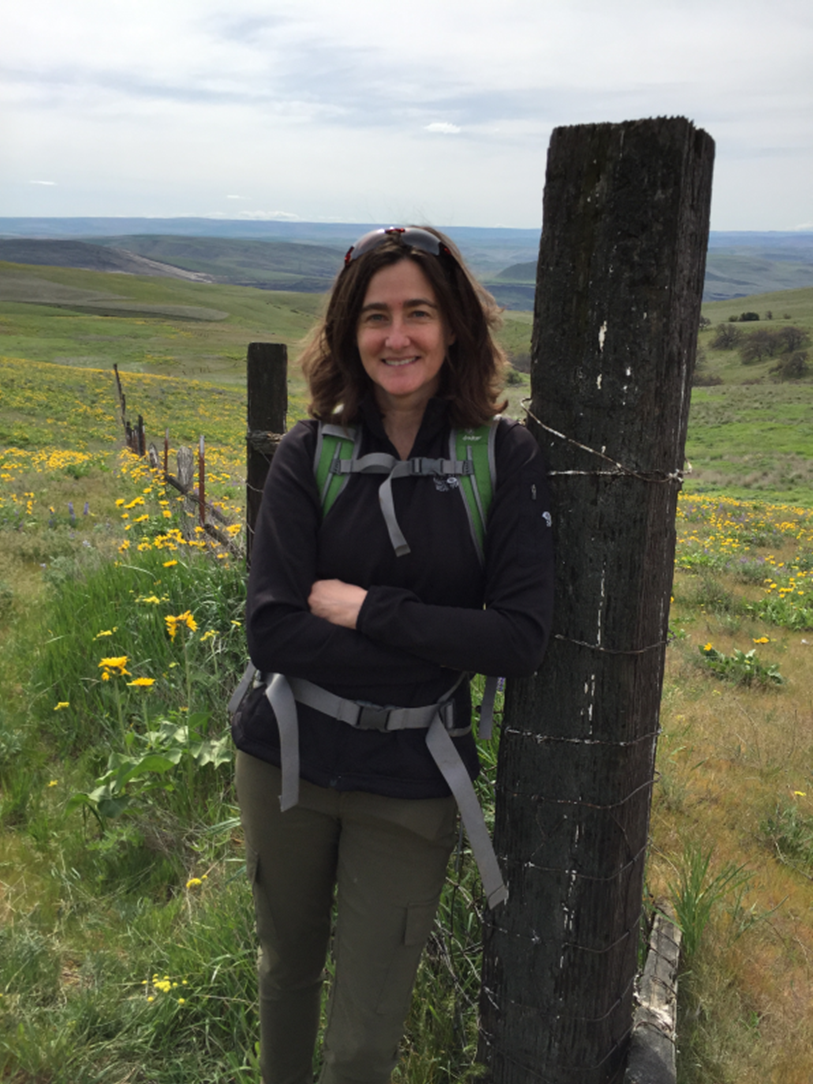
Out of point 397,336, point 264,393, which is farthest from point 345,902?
point 264,393

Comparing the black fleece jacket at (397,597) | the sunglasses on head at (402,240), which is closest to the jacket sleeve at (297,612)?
the black fleece jacket at (397,597)

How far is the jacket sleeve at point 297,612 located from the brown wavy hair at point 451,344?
247mm

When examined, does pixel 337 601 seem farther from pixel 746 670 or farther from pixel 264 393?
pixel 746 670

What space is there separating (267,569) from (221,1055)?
1611 mm

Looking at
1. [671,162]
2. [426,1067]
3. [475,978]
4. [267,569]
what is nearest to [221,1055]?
[426,1067]

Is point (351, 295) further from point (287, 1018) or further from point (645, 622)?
point (287, 1018)

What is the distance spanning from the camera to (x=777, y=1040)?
2488mm

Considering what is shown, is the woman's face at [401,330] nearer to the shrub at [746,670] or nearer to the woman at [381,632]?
the woman at [381,632]

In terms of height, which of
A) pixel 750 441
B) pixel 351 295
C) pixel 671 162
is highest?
pixel 671 162

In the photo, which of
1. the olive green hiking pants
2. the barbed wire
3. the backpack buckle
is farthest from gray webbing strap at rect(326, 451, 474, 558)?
the olive green hiking pants

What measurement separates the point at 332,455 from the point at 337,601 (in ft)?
1.27

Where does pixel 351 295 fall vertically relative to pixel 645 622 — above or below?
above

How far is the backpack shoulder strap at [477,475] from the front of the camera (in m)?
1.83

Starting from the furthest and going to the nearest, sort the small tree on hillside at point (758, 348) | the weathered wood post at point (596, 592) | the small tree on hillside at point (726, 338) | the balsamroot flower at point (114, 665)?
the small tree on hillside at point (726, 338) → the small tree on hillside at point (758, 348) → the balsamroot flower at point (114, 665) → the weathered wood post at point (596, 592)
